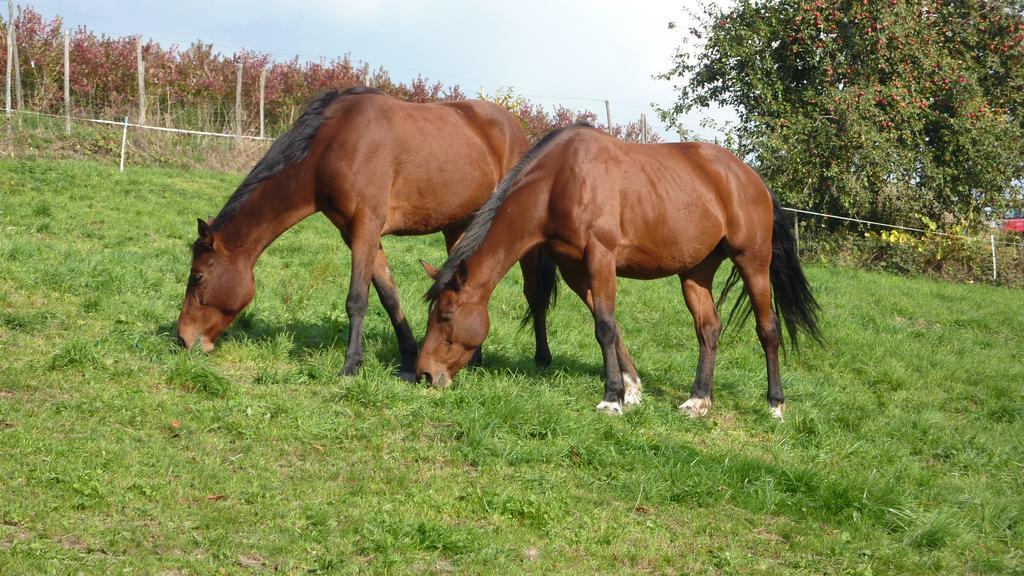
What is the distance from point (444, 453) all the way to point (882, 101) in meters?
15.7

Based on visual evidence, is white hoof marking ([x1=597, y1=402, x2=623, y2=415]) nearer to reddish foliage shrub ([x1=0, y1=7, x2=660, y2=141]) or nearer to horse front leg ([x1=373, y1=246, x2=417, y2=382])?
horse front leg ([x1=373, y1=246, x2=417, y2=382])

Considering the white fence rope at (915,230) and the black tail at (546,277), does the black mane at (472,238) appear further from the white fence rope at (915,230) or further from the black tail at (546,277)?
the white fence rope at (915,230)

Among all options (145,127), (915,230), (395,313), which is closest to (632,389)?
(395,313)

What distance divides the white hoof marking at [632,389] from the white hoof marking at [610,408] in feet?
1.27

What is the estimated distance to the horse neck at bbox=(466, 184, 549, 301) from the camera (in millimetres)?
6648

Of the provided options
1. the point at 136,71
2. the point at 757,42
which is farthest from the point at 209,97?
the point at 757,42

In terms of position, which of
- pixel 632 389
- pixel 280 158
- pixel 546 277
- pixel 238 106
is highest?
pixel 238 106

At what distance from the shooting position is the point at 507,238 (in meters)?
6.66

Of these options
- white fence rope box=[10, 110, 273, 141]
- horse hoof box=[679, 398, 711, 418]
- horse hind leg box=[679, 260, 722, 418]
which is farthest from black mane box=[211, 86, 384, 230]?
white fence rope box=[10, 110, 273, 141]

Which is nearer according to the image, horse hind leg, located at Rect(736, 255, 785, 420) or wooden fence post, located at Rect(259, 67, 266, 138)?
horse hind leg, located at Rect(736, 255, 785, 420)

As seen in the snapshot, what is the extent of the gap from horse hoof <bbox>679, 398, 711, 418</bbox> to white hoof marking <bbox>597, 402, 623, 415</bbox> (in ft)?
2.15

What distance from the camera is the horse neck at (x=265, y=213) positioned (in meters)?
6.98

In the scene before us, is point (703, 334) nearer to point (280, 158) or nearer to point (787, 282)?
point (787, 282)

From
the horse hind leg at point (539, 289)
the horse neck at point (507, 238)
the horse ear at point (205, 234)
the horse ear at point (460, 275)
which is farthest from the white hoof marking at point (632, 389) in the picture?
the horse ear at point (205, 234)
